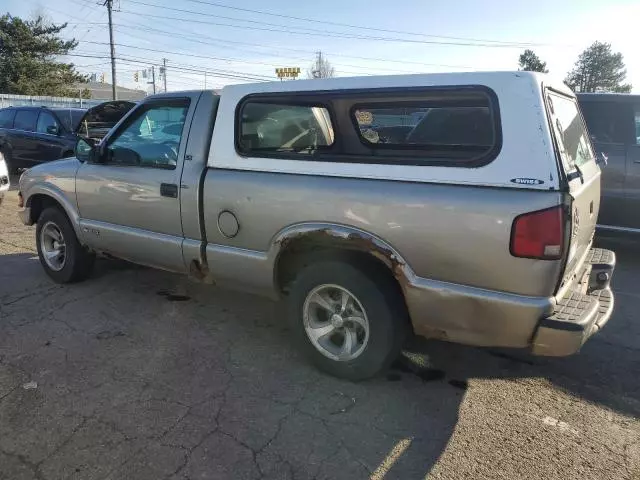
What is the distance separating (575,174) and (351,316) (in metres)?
1.54

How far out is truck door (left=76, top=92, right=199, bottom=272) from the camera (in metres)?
3.88

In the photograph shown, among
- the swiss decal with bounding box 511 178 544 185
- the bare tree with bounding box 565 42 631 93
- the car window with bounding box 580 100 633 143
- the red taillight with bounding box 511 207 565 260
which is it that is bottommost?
the red taillight with bounding box 511 207 565 260

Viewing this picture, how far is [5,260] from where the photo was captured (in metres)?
5.80

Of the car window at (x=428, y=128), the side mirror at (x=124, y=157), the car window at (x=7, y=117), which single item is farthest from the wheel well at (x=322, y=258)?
the car window at (x=7, y=117)

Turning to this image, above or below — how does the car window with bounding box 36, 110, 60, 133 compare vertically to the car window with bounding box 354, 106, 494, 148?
below

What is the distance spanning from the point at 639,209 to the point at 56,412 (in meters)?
6.25

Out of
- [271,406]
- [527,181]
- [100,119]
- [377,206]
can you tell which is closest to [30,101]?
[100,119]

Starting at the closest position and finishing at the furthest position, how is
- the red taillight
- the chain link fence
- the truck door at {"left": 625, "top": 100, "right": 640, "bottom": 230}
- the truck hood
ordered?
the red taillight → the truck door at {"left": 625, "top": 100, "right": 640, "bottom": 230} → the truck hood → the chain link fence

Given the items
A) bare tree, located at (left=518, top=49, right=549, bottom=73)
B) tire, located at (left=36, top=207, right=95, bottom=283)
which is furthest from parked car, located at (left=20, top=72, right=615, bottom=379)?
bare tree, located at (left=518, top=49, right=549, bottom=73)

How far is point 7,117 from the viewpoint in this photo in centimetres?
1189

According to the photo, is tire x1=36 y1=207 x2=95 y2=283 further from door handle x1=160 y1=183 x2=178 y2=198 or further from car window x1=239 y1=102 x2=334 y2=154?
car window x1=239 y1=102 x2=334 y2=154

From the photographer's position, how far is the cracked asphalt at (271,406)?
2.50 meters

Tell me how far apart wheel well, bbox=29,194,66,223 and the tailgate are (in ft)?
15.1

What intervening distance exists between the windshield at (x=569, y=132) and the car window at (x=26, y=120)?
11312 mm
